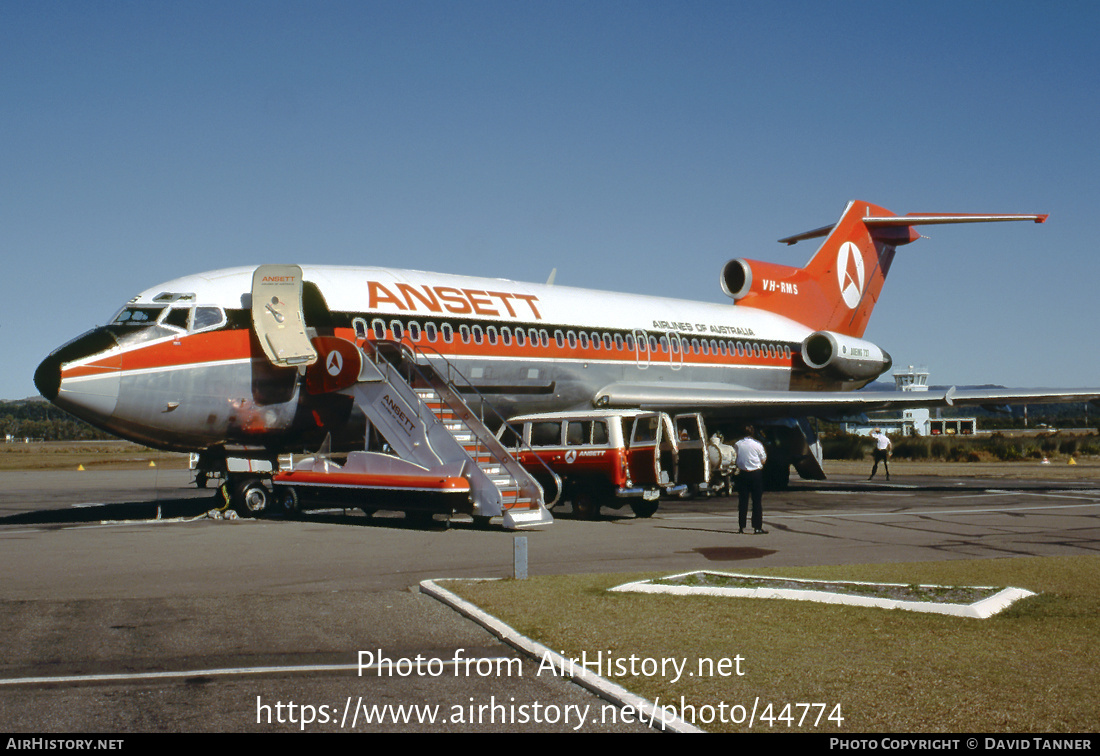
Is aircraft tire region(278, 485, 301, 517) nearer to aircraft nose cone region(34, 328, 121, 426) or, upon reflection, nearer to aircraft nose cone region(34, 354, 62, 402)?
aircraft nose cone region(34, 328, 121, 426)

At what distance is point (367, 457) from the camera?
714 inches

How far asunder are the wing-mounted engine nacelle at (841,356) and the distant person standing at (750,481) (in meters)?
15.4

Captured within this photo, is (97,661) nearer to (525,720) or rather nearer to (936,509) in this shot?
(525,720)

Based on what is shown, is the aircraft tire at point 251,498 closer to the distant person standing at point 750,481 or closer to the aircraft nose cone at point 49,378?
the aircraft nose cone at point 49,378

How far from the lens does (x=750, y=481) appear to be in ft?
52.6

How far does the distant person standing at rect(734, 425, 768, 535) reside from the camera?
15.8 metres

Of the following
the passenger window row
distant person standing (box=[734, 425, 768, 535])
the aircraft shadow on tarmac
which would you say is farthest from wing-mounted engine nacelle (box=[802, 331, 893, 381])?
distant person standing (box=[734, 425, 768, 535])

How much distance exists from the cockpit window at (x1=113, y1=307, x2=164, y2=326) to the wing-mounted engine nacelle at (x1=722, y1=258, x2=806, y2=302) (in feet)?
62.1

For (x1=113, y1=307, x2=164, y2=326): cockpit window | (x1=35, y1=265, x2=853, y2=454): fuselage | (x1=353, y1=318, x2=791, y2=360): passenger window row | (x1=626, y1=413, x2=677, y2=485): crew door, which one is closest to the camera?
(x1=35, y1=265, x2=853, y2=454): fuselage

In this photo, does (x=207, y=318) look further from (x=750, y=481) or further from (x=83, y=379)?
(x=750, y=481)

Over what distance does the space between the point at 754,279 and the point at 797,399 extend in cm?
728

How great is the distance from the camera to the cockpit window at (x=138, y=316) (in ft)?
58.7

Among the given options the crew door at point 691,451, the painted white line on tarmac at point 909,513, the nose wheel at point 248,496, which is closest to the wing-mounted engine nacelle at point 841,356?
the painted white line on tarmac at point 909,513
